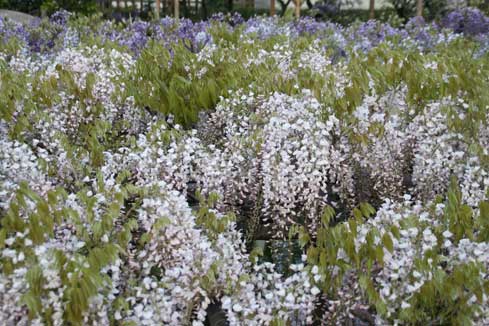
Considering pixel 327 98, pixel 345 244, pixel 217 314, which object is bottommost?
pixel 217 314

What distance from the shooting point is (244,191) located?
4688mm

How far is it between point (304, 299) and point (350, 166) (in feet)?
6.75

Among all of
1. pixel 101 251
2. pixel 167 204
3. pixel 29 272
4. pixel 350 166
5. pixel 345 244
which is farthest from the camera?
pixel 350 166

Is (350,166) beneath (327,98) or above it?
beneath

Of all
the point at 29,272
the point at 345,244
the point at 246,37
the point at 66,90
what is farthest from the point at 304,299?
the point at 246,37

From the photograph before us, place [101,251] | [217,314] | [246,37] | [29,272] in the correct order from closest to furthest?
[29,272]
[101,251]
[217,314]
[246,37]

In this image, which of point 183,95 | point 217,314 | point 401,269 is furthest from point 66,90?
point 401,269

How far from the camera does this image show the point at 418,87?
16.9 ft

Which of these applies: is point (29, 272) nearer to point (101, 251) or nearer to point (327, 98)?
point (101, 251)

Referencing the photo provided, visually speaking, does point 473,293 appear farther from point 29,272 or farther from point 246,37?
point 246,37

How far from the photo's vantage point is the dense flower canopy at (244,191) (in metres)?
2.87

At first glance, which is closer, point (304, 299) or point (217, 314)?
point (304, 299)

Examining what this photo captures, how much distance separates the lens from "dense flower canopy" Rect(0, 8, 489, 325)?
2873 mm

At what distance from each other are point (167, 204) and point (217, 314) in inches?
34.4
